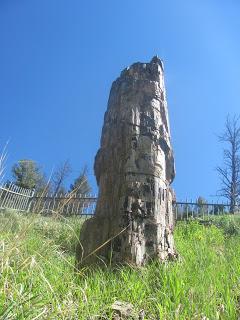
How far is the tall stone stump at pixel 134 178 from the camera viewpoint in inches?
121

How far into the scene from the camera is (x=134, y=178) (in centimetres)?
334

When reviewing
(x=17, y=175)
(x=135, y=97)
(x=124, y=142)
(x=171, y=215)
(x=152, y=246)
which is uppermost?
(x=17, y=175)

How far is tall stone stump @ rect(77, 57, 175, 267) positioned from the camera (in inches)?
121

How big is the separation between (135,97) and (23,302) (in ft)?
8.79

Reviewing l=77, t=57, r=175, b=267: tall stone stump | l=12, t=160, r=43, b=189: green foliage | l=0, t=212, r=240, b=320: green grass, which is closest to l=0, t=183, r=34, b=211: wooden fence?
l=12, t=160, r=43, b=189: green foliage

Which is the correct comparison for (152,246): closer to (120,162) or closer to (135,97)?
(120,162)

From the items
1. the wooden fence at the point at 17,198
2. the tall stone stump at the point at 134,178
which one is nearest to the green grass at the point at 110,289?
the tall stone stump at the point at 134,178

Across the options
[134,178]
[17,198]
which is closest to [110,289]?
[134,178]

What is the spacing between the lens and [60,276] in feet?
8.23

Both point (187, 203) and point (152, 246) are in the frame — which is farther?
point (187, 203)

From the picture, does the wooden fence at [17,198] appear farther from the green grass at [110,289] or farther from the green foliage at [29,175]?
the green grass at [110,289]

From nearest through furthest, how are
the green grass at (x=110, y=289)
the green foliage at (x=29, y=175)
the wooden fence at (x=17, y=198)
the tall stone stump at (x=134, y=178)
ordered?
the green grass at (x=110, y=289) < the tall stone stump at (x=134, y=178) < the green foliage at (x=29, y=175) < the wooden fence at (x=17, y=198)

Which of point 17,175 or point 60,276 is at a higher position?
point 17,175

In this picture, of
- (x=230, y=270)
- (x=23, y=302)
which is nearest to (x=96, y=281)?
(x=23, y=302)
